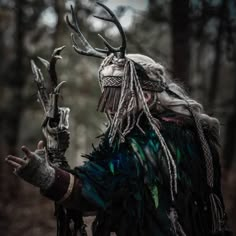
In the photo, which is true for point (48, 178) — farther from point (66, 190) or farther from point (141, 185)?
point (141, 185)

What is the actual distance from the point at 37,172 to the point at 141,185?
638 millimetres

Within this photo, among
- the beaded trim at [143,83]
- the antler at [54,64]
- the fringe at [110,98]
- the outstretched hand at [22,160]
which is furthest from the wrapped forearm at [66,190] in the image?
the antler at [54,64]

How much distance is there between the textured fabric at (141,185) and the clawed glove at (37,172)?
8.0 inches

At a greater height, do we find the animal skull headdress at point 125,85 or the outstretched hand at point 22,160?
the animal skull headdress at point 125,85

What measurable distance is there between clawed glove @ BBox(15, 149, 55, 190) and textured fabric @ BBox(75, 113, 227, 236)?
203 millimetres

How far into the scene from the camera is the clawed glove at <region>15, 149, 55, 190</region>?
295cm

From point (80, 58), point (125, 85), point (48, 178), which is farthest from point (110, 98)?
point (80, 58)

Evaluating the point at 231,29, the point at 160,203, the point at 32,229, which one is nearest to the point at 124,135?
the point at 160,203

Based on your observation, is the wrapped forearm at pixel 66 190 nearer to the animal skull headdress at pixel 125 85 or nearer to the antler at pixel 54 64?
the animal skull headdress at pixel 125 85

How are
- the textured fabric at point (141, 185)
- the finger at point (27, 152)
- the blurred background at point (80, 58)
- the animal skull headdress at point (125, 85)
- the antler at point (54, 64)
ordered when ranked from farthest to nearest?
the blurred background at point (80, 58), the antler at point (54, 64), the animal skull headdress at point (125, 85), the textured fabric at point (141, 185), the finger at point (27, 152)

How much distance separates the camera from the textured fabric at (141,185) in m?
3.14

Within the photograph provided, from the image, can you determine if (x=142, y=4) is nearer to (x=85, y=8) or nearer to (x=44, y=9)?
(x=85, y=8)

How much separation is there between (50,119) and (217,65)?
1103 centimetres

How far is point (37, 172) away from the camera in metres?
2.96
